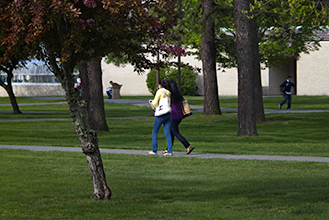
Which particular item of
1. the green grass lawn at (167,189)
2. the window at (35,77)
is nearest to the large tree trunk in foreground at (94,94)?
the green grass lawn at (167,189)

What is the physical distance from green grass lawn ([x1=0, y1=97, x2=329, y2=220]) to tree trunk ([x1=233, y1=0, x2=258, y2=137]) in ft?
1.96

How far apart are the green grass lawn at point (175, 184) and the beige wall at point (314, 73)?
1400 inches

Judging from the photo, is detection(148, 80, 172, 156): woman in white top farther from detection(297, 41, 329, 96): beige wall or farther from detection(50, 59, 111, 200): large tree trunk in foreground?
detection(297, 41, 329, 96): beige wall

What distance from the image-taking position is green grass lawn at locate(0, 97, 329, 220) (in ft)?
23.6

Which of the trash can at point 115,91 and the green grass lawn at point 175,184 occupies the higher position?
the trash can at point 115,91

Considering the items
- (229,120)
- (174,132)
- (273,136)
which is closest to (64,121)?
(229,120)

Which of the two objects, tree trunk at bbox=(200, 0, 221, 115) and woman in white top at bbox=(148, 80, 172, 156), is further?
tree trunk at bbox=(200, 0, 221, 115)

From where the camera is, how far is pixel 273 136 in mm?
Result: 17328

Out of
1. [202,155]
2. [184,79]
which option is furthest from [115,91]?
[202,155]

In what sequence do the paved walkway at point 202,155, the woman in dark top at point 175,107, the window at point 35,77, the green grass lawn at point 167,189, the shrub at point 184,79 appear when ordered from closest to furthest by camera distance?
the green grass lawn at point 167,189
the paved walkway at point 202,155
the woman in dark top at point 175,107
the shrub at point 184,79
the window at point 35,77

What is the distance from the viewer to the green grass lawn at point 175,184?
720 centimetres

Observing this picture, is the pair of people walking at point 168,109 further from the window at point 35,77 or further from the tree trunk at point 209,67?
the window at point 35,77

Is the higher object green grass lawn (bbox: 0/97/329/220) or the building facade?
the building facade

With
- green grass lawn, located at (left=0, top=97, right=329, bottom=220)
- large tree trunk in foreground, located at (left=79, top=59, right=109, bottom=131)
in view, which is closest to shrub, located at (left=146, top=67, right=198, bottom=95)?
large tree trunk in foreground, located at (left=79, top=59, right=109, bottom=131)
